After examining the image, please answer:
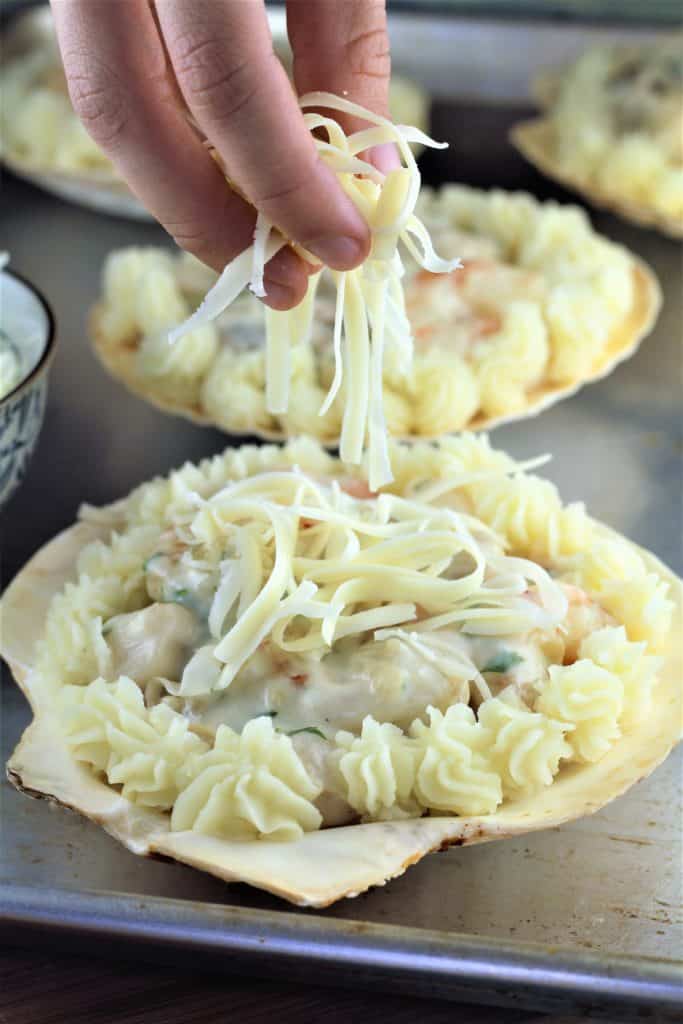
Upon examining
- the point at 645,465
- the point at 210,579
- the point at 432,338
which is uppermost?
the point at 210,579

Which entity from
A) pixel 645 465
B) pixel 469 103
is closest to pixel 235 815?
pixel 645 465

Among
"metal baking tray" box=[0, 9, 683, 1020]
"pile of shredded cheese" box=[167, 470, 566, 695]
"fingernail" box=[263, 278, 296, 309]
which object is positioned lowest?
"metal baking tray" box=[0, 9, 683, 1020]

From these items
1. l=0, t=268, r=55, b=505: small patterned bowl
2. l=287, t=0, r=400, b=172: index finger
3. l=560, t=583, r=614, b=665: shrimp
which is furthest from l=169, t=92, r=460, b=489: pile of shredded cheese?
l=0, t=268, r=55, b=505: small patterned bowl

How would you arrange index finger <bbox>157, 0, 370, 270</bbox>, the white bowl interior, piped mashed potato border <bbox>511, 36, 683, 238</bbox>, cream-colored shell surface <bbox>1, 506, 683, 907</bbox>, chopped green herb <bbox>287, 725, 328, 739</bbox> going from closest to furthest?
index finger <bbox>157, 0, 370, 270</bbox>, cream-colored shell surface <bbox>1, 506, 683, 907</bbox>, chopped green herb <bbox>287, 725, 328, 739</bbox>, the white bowl interior, piped mashed potato border <bbox>511, 36, 683, 238</bbox>

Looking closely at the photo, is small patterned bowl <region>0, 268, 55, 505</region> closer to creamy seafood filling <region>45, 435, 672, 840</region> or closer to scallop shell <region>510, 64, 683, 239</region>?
creamy seafood filling <region>45, 435, 672, 840</region>

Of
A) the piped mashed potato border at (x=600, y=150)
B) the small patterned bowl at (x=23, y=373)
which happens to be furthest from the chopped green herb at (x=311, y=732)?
the piped mashed potato border at (x=600, y=150)

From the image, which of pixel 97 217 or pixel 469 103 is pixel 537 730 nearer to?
pixel 97 217
